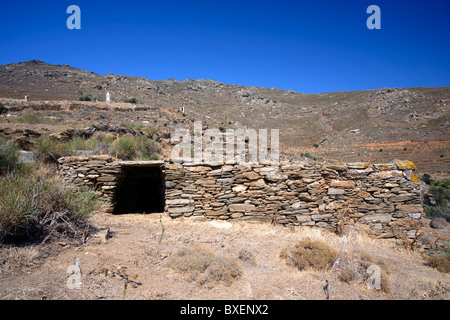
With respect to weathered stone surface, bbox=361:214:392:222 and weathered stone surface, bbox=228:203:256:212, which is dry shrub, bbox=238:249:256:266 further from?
weathered stone surface, bbox=361:214:392:222

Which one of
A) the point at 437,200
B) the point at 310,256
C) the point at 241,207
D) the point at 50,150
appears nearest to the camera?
the point at 310,256

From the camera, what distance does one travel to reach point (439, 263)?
5145 millimetres

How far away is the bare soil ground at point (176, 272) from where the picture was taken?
2.79 m

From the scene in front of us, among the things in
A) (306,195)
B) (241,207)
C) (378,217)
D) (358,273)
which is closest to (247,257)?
(358,273)

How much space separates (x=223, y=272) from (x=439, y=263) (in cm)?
485

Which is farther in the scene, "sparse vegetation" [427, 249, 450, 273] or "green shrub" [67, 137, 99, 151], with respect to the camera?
"green shrub" [67, 137, 99, 151]

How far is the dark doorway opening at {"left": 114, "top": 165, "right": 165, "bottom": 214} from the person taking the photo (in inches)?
325

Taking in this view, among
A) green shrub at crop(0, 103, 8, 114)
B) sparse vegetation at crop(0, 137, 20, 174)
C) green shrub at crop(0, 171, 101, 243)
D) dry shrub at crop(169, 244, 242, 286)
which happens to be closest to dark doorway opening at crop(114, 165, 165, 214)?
sparse vegetation at crop(0, 137, 20, 174)

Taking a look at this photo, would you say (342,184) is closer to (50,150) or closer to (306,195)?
(306,195)

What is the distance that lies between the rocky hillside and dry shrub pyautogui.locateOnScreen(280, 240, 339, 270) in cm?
1638

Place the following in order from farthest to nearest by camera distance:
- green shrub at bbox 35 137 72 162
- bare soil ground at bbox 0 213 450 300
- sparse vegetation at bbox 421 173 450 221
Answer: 1. sparse vegetation at bbox 421 173 450 221
2. green shrub at bbox 35 137 72 162
3. bare soil ground at bbox 0 213 450 300

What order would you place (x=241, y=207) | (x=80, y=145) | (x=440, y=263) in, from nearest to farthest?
1. (x=440, y=263)
2. (x=241, y=207)
3. (x=80, y=145)

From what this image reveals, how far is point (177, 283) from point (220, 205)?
2925mm

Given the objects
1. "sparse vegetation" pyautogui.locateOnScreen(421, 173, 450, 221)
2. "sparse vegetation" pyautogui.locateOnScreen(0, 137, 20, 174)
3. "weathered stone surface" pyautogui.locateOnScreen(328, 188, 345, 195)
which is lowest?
"sparse vegetation" pyautogui.locateOnScreen(421, 173, 450, 221)
